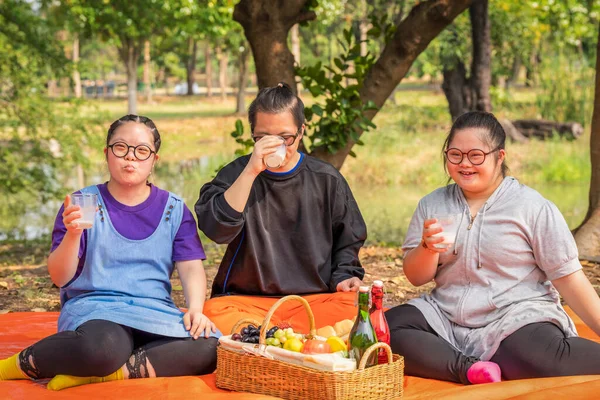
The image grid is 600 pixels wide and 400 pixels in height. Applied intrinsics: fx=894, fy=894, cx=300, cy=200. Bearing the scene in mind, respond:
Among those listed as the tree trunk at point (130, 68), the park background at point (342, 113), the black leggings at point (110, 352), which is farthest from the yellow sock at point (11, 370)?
the tree trunk at point (130, 68)

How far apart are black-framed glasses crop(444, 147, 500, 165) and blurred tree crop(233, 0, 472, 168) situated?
131 inches

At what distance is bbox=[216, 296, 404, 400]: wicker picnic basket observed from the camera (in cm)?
340

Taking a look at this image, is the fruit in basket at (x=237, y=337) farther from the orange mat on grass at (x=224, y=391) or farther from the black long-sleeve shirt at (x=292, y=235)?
the black long-sleeve shirt at (x=292, y=235)

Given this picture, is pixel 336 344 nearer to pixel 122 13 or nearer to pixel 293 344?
pixel 293 344

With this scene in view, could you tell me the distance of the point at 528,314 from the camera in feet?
12.8

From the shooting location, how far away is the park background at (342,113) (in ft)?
24.2

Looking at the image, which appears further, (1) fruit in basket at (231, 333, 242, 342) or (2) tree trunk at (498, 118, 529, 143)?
(2) tree trunk at (498, 118, 529, 143)

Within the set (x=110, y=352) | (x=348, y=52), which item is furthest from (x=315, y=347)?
(x=348, y=52)

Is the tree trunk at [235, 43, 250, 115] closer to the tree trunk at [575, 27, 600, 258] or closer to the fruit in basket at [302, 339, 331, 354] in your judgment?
the tree trunk at [575, 27, 600, 258]

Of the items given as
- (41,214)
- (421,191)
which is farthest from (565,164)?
(41,214)

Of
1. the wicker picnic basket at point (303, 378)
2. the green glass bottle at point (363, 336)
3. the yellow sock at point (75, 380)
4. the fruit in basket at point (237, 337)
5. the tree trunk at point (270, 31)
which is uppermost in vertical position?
the tree trunk at point (270, 31)

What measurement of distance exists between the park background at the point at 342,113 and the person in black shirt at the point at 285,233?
1531 mm

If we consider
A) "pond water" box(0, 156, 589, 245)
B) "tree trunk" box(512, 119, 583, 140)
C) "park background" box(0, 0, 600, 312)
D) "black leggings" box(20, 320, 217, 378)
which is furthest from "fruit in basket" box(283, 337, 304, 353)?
"tree trunk" box(512, 119, 583, 140)

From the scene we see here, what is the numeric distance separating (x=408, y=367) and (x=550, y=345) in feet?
2.03
